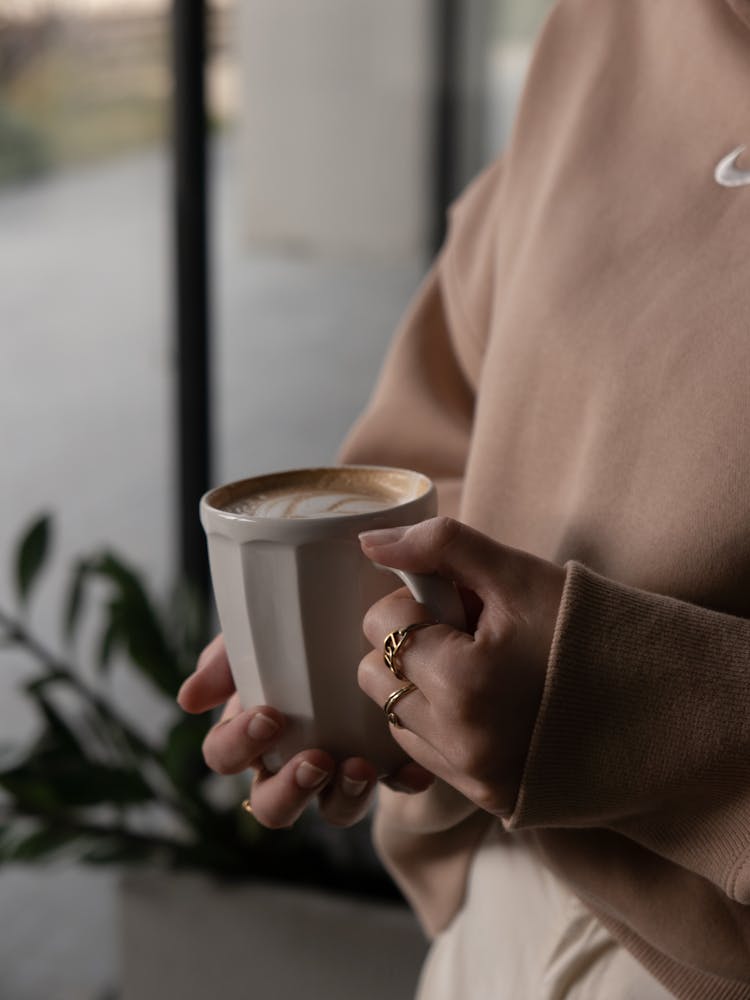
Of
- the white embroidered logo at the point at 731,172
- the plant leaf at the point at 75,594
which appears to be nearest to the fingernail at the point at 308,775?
the white embroidered logo at the point at 731,172

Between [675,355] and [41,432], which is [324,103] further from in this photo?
[675,355]

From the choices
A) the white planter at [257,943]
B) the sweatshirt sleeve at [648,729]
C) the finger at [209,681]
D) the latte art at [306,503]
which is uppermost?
the latte art at [306,503]

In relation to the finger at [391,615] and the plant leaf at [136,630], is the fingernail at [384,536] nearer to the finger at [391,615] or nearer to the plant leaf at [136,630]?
the finger at [391,615]

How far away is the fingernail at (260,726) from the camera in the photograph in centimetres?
63

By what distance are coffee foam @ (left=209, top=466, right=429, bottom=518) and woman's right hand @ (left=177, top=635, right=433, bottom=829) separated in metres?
0.10

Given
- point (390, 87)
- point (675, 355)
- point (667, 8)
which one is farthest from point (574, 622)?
point (390, 87)

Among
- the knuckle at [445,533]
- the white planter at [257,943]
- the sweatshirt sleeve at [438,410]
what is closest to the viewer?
the knuckle at [445,533]

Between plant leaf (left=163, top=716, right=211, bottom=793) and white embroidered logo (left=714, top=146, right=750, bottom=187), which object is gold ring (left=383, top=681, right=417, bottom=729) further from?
plant leaf (left=163, top=716, right=211, bottom=793)

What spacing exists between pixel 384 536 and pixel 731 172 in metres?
0.32

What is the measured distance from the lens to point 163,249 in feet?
7.19

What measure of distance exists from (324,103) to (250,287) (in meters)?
0.37

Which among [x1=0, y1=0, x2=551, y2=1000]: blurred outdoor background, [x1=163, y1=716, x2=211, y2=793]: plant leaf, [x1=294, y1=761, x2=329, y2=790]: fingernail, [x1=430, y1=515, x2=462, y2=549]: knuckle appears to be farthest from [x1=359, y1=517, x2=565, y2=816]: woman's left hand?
[x1=0, y1=0, x2=551, y2=1000]: blurred outdoor background

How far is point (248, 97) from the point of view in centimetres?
204

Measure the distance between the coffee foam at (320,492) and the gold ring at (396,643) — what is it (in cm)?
7
